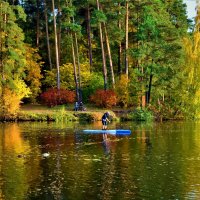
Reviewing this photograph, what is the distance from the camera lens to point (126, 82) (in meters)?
66.1

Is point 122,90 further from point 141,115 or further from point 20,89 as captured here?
point 20,89

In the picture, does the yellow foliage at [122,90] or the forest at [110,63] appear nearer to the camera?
the forest at [110,63]

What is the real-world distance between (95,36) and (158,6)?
13594mm

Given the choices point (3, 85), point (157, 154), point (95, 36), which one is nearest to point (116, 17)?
point (95, 36)

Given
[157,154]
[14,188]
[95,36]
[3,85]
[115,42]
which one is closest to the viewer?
[14,188]

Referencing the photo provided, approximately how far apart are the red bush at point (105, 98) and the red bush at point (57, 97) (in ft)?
10.7

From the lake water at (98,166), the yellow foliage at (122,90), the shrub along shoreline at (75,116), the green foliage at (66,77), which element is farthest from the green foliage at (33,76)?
the lake water at (98,166)

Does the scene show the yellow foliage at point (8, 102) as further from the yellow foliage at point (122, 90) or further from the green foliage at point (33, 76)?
the yellow foliage at point (122, 90)

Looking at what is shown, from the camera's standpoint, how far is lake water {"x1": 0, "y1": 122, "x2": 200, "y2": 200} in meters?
20.3

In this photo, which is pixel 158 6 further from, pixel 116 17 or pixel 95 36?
pixel 95 36

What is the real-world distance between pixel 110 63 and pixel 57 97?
860 centimetres

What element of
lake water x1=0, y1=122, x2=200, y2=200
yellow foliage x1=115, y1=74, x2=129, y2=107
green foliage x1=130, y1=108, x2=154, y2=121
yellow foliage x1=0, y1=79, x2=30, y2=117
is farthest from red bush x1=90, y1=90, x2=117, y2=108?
lake water x1=0, y1=122, x2=200, y2=200

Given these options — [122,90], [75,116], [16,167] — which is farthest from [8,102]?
[16,167]

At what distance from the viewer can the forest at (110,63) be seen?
196 feet
